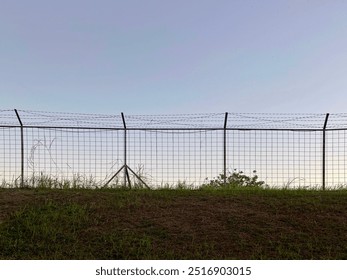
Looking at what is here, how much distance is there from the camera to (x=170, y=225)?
7.88m

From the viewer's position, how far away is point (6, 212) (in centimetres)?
848

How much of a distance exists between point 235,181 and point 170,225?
438cm

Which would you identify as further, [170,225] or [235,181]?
[235,181]

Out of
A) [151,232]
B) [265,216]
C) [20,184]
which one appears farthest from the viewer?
[20,184]

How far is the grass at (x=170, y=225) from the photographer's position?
22.7 ft

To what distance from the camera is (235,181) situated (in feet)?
39.0

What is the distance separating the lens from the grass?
22.7 feet

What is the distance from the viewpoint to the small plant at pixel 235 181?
1162 cm

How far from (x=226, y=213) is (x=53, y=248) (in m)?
3.37

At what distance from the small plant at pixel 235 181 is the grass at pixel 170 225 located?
4.42 feet

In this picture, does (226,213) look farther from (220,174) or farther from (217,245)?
(220,174)

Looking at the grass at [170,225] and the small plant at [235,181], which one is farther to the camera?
the small plant at [235,181]

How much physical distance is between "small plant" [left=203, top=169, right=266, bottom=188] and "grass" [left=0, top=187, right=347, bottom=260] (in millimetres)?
1347

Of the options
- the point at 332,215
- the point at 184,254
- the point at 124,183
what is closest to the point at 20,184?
the point at 124,183
